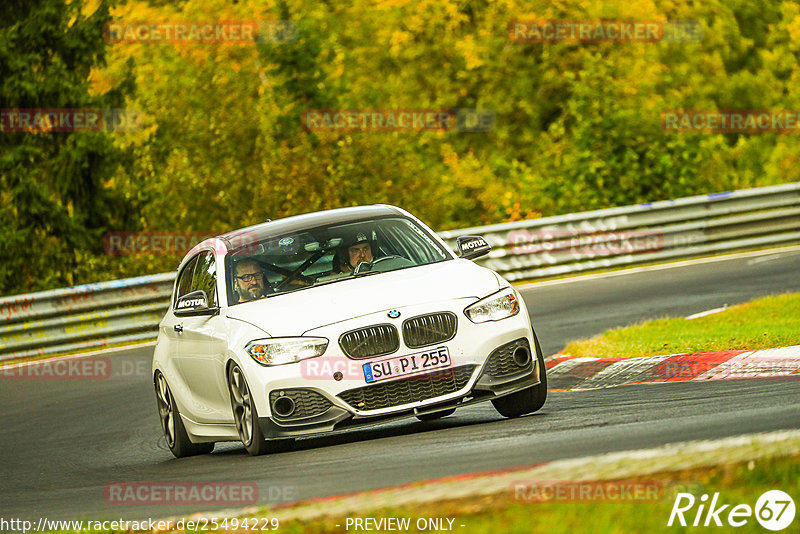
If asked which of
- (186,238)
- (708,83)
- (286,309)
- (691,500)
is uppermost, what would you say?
(691,500)

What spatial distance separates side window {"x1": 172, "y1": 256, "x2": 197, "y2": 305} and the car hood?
1694mm

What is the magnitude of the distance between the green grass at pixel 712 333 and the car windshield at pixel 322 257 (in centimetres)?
268

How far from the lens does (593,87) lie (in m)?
27.5

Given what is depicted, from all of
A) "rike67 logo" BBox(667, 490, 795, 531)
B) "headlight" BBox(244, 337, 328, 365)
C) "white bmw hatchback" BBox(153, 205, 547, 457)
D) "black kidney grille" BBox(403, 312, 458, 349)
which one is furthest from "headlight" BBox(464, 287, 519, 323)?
"rike67 logo" BBox(667, 490, 795, 531)

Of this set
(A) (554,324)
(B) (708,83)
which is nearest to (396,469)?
(A) (554,324)

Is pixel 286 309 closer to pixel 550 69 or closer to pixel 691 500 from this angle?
pixel 691 500

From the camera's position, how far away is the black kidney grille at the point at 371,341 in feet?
28.7

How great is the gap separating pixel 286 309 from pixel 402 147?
63.8 ft

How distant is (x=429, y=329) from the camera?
29.0 feet

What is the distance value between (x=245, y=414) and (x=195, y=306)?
104cm
